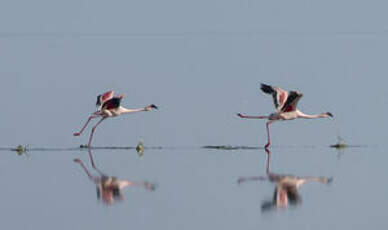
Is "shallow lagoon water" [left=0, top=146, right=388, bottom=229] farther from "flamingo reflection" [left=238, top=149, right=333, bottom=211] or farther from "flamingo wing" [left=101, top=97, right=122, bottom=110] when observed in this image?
"flamingo wing" [left=101, top=97, right=122, bottom=110]

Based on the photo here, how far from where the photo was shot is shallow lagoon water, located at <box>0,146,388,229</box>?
17219 mm

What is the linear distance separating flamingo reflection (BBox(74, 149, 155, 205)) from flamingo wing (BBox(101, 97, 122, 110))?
5.91m

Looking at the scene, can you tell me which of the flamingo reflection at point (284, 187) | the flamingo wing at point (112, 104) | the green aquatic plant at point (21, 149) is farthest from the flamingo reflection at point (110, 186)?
the flamingo wing at point (112, 104)

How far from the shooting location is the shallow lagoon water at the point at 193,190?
1722 centimetres

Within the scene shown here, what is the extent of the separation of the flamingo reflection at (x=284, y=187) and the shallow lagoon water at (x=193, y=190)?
6.0 inches

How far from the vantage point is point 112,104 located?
95.7 feet

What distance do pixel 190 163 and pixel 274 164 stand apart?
5.56ft

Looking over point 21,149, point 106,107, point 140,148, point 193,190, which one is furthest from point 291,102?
point 193,190

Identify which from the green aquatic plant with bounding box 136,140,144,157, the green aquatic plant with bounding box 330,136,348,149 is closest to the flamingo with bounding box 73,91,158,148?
the green aquatic plant with bounding box 136,140,144,157

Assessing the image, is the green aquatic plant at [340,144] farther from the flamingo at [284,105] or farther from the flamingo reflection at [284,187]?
the flamingo reflection at [284,187]

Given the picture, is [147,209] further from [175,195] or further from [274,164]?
[274,164]

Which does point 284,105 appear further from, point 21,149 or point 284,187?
point 284,187

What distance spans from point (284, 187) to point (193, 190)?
5.02 feet

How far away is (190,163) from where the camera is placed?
2486 centimetres
